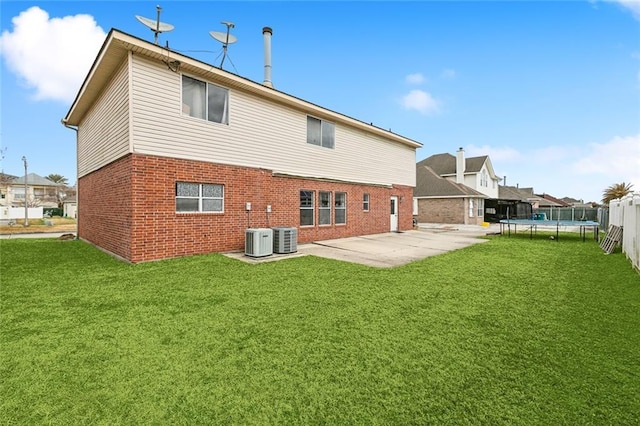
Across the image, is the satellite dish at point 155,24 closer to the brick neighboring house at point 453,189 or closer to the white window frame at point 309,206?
the white window frame at point 309,206

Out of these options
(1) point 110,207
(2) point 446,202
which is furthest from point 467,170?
(1) point 110,207

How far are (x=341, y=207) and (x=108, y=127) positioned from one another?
10256 millimetres

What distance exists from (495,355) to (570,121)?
2440 cm

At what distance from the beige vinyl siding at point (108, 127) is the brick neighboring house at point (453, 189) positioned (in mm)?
28849

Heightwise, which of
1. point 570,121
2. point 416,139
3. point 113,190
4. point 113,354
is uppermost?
point 570,121

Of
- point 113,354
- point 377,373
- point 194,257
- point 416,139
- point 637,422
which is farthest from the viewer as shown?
point 416,139

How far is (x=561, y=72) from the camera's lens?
50.9ft

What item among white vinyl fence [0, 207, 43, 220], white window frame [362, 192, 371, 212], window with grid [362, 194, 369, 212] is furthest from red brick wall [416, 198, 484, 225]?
white vinyl fence [0, 207, 43, 220]

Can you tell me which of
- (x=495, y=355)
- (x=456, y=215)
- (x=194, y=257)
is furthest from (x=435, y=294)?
(x=456, y=215)

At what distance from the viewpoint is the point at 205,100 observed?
376 inches

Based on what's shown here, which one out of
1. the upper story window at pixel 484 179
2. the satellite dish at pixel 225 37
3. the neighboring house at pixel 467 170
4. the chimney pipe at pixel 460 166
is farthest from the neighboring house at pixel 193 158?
the upper story window at pixel 484 179

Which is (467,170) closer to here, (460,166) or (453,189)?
(460,166)

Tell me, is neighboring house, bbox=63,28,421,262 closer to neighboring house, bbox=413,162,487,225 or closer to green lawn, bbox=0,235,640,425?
green lawn, bbox=0,235,640,425

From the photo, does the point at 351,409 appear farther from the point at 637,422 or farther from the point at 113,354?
the point at 113,354
